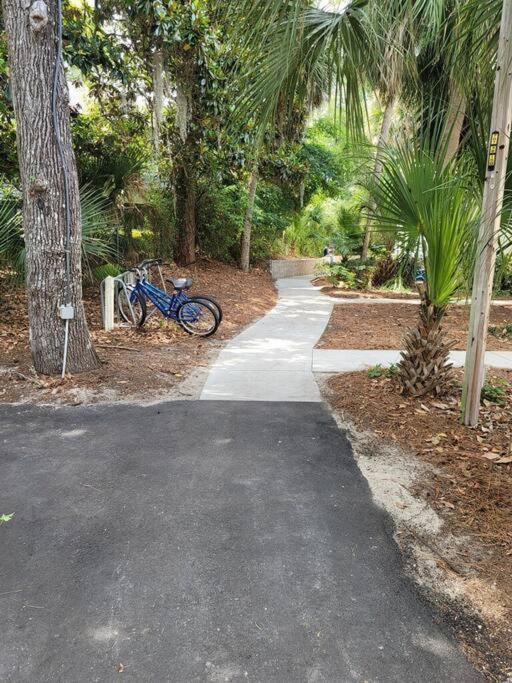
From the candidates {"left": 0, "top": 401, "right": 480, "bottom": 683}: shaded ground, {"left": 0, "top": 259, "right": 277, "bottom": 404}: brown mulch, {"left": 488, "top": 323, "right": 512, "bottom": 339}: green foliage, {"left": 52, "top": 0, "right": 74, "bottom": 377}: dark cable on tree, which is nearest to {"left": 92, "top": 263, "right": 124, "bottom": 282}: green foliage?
{"left": 0, "top": 259, "right": 277, "bottom": 404}: brown mulch

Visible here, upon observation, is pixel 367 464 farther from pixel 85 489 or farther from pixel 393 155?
pixel 393 155

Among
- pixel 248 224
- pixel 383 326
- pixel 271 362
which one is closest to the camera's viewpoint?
pixel 271 362

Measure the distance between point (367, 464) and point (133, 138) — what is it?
908cm

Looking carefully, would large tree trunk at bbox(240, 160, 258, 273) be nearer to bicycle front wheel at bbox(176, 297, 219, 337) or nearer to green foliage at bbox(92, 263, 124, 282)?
green foliage at bbox(92, 263, 124, 282)

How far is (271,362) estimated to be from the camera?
575 centimetres

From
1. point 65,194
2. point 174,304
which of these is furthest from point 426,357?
point 174,304

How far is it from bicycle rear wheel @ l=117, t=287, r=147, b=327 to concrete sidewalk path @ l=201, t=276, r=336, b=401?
1.50 m

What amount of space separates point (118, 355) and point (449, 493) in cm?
412

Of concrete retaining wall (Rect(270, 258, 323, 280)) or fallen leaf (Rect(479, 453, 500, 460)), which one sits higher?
concrete retaining wall (Rect(270, 258, 323, 280))

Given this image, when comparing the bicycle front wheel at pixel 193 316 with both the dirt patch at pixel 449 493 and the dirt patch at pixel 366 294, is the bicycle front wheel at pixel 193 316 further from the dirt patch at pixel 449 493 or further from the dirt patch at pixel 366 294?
the dirt patch at pixel 366 294

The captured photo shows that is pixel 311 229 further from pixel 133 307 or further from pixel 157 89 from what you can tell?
pixel 133 307

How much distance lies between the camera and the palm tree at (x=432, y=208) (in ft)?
11.1

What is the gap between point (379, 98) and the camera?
5.31 m

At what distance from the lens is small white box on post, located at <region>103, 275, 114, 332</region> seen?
691 cm
